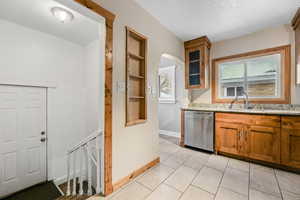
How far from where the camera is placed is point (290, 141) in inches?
83.7

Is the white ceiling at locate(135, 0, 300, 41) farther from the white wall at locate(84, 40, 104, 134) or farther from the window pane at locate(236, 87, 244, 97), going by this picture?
the white wall at locate(84, 40, 104, 134)

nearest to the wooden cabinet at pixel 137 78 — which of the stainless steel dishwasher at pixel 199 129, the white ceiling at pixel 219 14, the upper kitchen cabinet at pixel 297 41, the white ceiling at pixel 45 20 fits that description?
the white ceiling at pixel 219 14

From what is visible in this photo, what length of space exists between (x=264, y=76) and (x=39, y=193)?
5.17m

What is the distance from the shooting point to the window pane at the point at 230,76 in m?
3.13

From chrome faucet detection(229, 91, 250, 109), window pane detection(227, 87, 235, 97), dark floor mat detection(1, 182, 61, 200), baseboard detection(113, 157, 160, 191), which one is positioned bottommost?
dark floor mat detection(1, 182, 61, 200)

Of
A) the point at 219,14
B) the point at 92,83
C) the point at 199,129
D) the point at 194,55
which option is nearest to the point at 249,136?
the point at 199,129

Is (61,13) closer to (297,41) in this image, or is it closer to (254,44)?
(254,44)

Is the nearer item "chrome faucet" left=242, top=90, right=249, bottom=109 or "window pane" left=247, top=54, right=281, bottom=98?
"window pane" left=247, top=54, right=281, bottom=98

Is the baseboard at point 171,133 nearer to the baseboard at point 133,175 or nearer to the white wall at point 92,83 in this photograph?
the baseboard at point 133,175

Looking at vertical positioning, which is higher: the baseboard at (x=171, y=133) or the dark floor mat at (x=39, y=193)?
the baseboard at (x=171, y=133)

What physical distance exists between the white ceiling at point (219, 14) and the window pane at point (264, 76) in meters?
0.68

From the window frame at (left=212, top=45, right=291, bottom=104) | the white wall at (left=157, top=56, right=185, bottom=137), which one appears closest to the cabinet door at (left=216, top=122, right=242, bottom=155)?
the window frame at (left=212, top=45, right=291, bottom=104)

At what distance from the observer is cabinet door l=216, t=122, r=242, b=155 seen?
8.41ft

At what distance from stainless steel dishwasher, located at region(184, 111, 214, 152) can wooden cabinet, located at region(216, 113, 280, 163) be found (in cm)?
14
